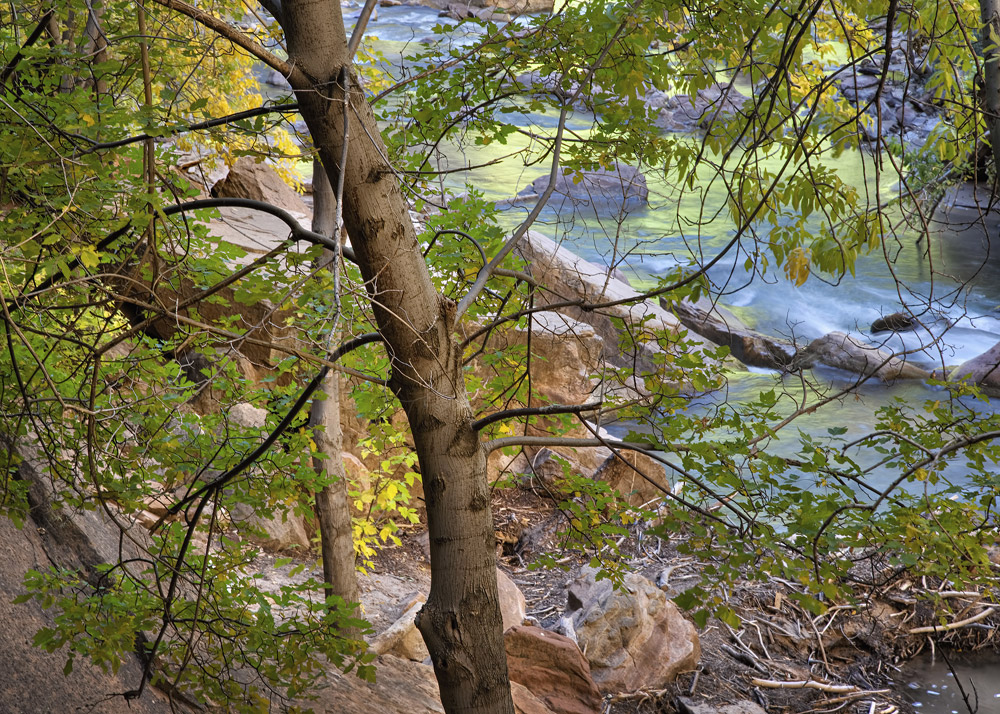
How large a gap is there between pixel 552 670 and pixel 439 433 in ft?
9.58

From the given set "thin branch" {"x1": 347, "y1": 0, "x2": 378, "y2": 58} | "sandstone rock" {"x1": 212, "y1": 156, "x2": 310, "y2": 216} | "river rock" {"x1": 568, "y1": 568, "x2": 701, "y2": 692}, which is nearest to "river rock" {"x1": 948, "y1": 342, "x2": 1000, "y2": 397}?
"river rock" {"x1": 568, "y1": 568, "x2": 701, "y2": 692}

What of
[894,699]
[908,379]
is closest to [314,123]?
[894,699]

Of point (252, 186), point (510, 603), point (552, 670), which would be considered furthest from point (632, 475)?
point (252, 186)

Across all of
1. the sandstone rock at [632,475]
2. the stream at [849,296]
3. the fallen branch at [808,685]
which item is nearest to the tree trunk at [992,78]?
the fallen branch at [808,685]

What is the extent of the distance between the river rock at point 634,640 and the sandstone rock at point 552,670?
0.44 metres

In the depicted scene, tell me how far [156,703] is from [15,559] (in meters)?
1.00

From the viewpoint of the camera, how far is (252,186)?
29.8 feet

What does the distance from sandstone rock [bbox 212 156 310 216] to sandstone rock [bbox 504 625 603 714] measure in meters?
5.94

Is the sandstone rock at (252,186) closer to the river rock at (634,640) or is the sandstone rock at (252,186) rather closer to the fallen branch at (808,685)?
the river rock at (634,640)

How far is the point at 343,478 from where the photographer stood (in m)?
5.00

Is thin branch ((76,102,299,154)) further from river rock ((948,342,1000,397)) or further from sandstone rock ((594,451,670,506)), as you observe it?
river rock ((948,342,1000,397))

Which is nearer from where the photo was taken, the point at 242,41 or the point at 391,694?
the point at 242,41

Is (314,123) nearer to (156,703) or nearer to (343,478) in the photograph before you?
(156,703)

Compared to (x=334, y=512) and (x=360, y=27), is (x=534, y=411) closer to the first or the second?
(x=360, y=27)
